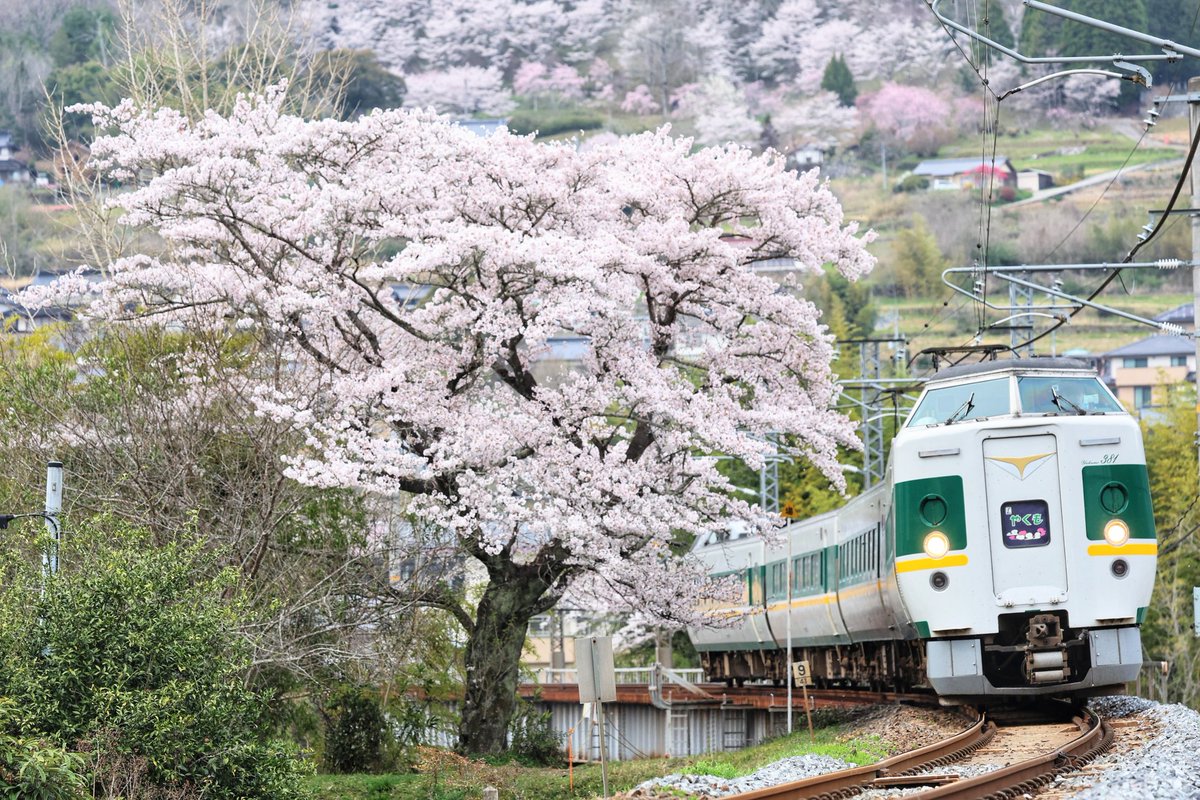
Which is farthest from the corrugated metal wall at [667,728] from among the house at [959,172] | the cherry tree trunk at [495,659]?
the house at [959,172]

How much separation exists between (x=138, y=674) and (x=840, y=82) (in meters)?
137

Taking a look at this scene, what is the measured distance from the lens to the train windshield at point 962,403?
15.4 m

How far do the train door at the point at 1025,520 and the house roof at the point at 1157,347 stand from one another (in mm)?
Result: 77803

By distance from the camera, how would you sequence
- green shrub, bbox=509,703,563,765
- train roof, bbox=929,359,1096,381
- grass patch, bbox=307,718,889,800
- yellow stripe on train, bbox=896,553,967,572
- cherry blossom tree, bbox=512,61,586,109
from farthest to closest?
cherry blossom tree, bbox=512,61,586,109 → green shrub, bbox=509,703,563,765 → grass patch, bbox=307,718,889,800 → train roof, bbox=929,359,1096,381 → yellow stripe on train, bbox=896,553,967,572

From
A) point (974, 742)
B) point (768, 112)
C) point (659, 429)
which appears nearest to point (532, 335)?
point (659, 429)

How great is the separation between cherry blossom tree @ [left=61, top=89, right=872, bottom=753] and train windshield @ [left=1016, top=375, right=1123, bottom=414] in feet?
17.9

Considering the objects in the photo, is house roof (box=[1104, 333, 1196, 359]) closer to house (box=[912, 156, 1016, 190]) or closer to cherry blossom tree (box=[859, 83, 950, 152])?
house (box=[912, 156, 1016, 190])

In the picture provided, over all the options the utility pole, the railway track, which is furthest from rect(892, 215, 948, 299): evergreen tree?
the railway track

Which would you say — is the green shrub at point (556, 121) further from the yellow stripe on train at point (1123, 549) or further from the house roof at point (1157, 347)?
the yellow stripe on train at point (1123, 549)

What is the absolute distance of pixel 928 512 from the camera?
49.6 ft

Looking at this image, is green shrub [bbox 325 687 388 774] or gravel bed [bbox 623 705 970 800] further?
green shrub [bbox 325 687 388 774]

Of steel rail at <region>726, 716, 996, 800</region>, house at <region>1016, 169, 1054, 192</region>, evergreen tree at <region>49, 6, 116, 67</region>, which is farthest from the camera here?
house at <region>1016, 169, 1054, 192</region>

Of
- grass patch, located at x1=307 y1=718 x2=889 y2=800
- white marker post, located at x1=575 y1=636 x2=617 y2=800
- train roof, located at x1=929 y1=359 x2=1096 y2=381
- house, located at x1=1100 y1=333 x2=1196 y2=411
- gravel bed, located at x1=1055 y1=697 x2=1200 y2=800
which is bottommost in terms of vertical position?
grass patch, located at x1=307 y1=718 x2=889 y2=800

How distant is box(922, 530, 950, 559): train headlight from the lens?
1494 centimetres
